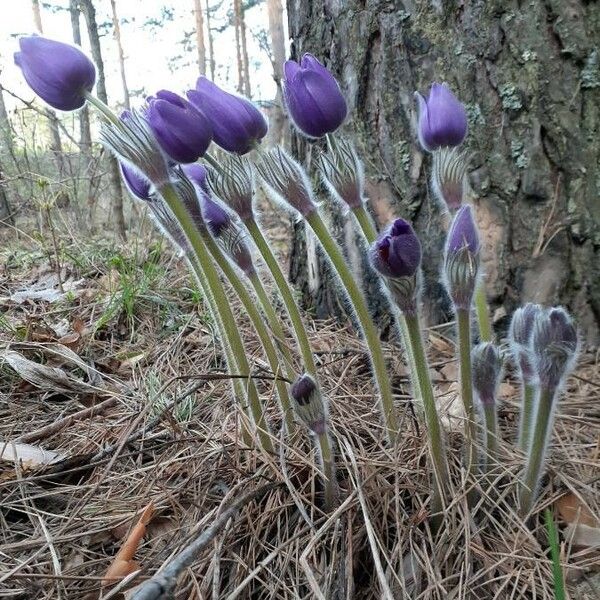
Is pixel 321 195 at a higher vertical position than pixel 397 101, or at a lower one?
lower

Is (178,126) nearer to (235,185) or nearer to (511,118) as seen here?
(235,185)

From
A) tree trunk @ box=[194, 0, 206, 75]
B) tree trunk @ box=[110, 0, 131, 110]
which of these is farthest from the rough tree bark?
tree trunk @ box=[194, 0, 206, 75]

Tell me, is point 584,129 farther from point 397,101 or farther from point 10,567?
point 10,567

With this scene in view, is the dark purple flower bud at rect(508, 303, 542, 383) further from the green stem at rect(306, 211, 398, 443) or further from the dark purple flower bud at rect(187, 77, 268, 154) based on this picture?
the dark purple flower bud at rect(187, 77, 268, 154)

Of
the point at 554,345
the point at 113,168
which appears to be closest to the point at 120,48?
the point at 113,168

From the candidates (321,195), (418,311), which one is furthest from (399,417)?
(321,195)

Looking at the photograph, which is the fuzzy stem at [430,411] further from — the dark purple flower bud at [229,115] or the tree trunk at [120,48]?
the tree trunk at [120,48]
